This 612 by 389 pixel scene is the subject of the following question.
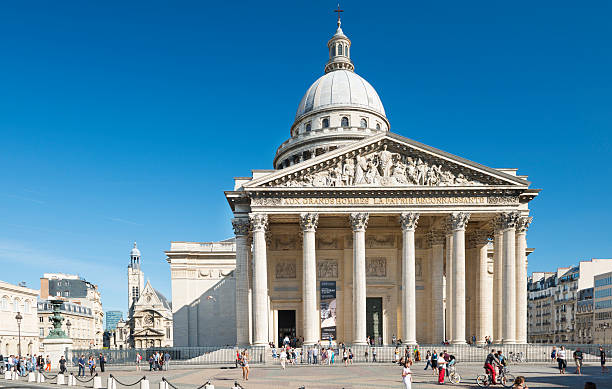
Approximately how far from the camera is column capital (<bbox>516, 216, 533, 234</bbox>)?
→ 42278 millimetres

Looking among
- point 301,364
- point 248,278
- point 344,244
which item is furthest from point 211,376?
point 344,244

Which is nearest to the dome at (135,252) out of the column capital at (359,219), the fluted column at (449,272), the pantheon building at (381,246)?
the pantheon building at (381,246)

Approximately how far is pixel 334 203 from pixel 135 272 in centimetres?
14206

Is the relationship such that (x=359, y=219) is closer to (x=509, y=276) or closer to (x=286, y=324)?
(x=509, y=276)

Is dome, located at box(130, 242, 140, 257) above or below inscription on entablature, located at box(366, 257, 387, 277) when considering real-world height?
below

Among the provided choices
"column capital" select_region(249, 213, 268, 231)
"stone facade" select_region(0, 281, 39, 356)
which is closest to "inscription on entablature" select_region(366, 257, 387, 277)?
"column capital" select_region(249, 213, 268, 231)

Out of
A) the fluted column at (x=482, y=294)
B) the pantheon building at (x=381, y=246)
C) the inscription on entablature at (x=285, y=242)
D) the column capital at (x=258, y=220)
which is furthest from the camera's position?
the inscription on entablature at (x=285, y=242)

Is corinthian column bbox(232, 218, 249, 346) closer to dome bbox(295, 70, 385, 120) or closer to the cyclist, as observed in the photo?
the cyclist

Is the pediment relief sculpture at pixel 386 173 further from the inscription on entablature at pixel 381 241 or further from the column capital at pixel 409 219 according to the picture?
the inscription on entablature at pixel 381 241

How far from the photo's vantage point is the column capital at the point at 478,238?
4612cm

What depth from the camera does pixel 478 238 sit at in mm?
46562

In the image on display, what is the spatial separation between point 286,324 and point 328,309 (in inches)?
220

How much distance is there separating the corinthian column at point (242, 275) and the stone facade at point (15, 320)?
1757 inches

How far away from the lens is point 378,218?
1845 inches
